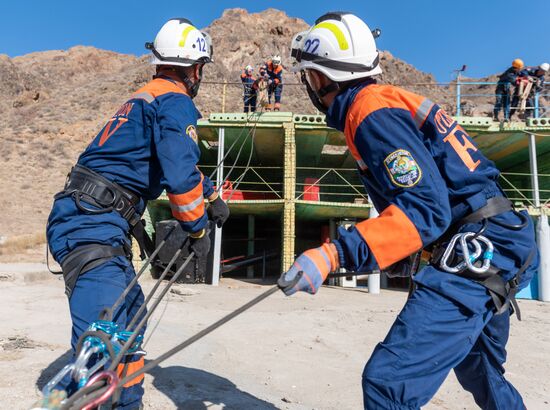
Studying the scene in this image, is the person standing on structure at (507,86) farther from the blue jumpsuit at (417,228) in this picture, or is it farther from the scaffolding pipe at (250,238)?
the blue jumpsuit at (417,228)

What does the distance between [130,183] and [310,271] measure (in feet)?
5.21

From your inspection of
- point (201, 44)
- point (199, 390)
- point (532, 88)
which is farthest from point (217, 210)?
point (532, 88)

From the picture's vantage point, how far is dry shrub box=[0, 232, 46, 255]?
56.3 ft

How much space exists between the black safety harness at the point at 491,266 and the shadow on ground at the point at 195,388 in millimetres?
1931

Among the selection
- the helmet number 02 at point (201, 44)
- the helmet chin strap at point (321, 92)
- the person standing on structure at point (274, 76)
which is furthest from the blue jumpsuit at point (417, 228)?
the person standing on structure at point (274, 76)

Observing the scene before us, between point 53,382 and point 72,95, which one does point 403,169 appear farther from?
point 72,95

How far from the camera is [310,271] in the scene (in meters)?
1.67

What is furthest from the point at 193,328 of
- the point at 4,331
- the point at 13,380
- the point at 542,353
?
the point at 542,353

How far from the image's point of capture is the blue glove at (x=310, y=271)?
1.63m

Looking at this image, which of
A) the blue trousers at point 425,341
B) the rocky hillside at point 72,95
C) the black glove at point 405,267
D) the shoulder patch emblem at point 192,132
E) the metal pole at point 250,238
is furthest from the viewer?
the rocky hillside at point 72,95

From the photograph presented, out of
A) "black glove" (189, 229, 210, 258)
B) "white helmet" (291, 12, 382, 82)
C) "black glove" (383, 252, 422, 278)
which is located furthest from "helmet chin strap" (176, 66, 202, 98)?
"black glove" (383, 252, 422, 278)

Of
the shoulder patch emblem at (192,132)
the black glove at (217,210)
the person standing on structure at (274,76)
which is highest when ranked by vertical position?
the person standing on structure at (274,76)

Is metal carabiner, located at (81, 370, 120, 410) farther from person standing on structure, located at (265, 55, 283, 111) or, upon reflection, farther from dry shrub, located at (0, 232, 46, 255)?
dry shrub, located at (0, 232, 46, 255)

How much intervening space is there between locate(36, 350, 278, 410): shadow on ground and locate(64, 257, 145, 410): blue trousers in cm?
61
